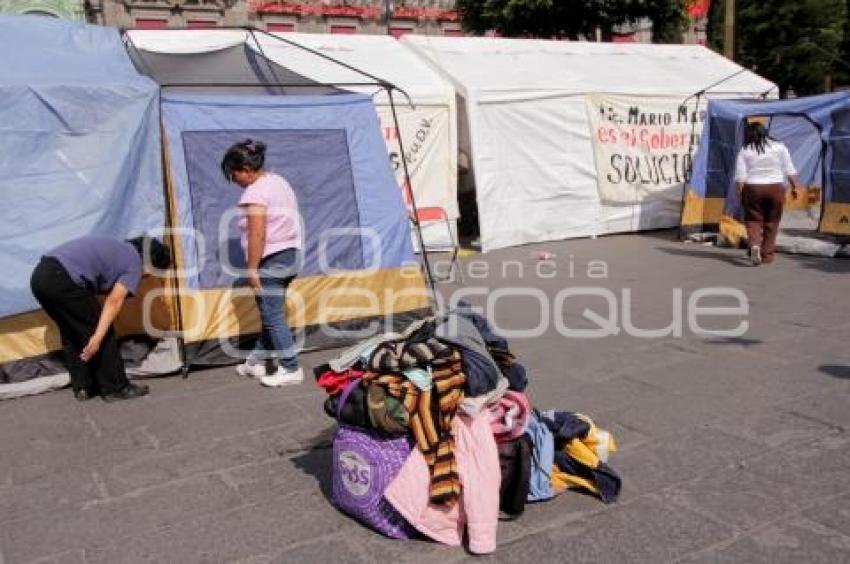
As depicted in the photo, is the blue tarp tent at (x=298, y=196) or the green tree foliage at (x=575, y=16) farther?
the green tree foliage at (x=575, y=16)

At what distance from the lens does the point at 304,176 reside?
6.36 metres

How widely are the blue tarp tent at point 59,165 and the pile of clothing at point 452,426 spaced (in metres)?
2.72

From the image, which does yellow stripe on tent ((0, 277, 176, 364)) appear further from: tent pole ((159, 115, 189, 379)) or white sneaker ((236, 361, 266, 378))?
white sneaker ((236, 361, 266, 378))

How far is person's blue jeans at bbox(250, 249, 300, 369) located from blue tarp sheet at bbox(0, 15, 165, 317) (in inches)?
38.0

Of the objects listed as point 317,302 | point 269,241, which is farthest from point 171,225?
point 317,302

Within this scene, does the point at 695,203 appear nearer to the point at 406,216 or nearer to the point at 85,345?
the point at 406,216

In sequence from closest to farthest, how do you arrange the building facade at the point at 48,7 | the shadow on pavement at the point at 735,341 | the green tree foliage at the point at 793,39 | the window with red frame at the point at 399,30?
the shadow on pavement at the point at 735,341
the building facade at the point at 48,7
the green tree foliage at the point at 793,39
the window with red frame at the point at 399,30

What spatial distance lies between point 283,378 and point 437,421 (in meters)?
2.41

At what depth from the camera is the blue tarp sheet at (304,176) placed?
591 centimetres

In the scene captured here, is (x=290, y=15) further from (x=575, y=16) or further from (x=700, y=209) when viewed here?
(x=700, y=209)

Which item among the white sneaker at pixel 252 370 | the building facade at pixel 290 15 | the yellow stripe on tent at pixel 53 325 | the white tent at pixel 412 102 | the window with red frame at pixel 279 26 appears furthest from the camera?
the window with red frame at pixel 279 26

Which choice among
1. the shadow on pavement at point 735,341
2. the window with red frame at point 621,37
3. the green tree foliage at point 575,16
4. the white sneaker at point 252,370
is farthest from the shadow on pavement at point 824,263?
the window with red frame at point 621,37

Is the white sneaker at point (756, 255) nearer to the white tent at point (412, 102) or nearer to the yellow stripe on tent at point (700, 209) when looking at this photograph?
the yellow stripe on tent at point (700, 209)

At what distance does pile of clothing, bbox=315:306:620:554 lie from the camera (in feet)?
10.7
